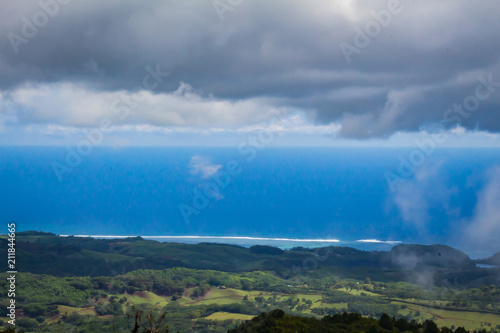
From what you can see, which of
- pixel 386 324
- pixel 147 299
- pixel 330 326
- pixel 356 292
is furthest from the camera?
pixel 356 292

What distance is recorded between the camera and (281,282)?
49.0 meters

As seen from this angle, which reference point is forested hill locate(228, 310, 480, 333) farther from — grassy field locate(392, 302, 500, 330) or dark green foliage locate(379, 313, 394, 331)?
grassy field locate(392, 302, 500, 330)

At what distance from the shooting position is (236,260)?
61.2 metres

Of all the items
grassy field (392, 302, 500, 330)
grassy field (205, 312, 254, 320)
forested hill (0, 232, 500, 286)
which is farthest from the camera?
forested hill (0, 232, 500, 286)

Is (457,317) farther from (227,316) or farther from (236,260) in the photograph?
(236,260)

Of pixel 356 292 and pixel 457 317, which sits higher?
pixel 356 292

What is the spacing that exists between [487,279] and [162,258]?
33.8m

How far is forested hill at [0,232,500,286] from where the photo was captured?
51469 millimetres

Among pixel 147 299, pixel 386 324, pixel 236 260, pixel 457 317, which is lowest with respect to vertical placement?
pixel 457 317

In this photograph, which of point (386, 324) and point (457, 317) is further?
point (457, 317)

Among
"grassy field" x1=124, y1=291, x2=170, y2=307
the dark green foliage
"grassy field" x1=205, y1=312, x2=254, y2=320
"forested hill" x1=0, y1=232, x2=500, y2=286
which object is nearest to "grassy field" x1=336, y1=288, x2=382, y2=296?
"forested hill" x1=0, y1=232, x2=500, y2=286

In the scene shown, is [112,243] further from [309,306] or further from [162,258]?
[309,306]

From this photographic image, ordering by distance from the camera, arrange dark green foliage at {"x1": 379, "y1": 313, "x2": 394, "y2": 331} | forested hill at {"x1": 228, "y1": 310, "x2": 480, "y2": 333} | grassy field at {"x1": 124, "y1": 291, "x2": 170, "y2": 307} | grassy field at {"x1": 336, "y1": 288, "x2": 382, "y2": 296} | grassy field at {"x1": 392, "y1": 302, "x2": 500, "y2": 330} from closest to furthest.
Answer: forested hill at {"x1": 228, "y1": 310, "x2": 480, "y2": 333}
dark green foliage at {"x1": 379, "y1": 313, "x2": 394, "y2": 331}
grassy field at {"x1": 392, "y1": 302, "x2": 500, "y2": 330}
grassy field at {"x1": 124, "y1": 291, "x2": 170, "y2": 307}
grassy field at {"x1": 336, "y1": 288, "x2": 382, "y2": 296}

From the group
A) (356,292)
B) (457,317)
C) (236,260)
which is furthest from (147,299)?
(457,317)
